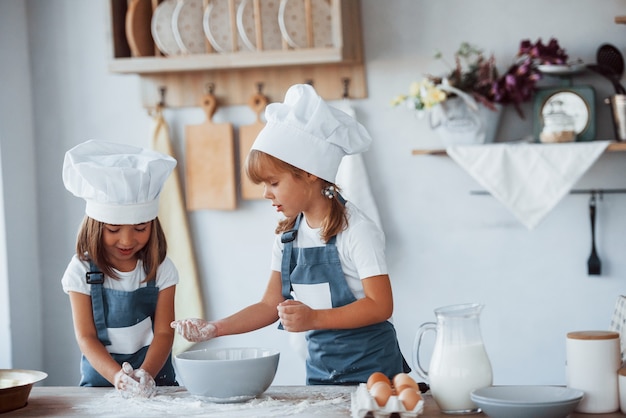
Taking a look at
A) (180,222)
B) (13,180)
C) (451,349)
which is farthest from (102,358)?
(13,180)

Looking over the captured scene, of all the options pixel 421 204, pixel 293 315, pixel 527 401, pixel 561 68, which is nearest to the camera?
pixel 527 401

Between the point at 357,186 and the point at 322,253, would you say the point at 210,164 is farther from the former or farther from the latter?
the point at 322,253

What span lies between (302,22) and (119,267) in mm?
1091

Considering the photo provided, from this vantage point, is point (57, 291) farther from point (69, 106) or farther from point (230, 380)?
point (230, 380)

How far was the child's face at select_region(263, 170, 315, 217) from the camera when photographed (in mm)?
1647

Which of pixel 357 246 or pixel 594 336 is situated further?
pixel 357 246

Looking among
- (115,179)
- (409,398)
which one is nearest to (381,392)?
(409,398)

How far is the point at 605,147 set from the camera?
239cm

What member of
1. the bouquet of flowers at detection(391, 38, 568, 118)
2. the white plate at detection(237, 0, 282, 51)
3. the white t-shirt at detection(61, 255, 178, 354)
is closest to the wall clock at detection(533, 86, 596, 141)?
the bouquet of flowers at detection(391, 38, 568, 118)

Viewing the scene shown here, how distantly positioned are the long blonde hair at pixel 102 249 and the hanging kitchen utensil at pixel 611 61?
1.44 m

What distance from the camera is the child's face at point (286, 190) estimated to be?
165cm

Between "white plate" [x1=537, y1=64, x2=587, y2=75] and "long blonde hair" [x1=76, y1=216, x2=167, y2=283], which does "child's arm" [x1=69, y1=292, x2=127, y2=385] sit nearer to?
"long blonde hair" [x1=76, y1=216, x2=167, y2=283]

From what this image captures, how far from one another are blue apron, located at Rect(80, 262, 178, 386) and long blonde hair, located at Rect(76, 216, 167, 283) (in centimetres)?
2

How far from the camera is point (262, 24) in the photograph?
8.50 feet
